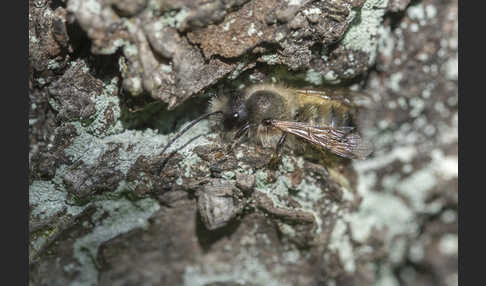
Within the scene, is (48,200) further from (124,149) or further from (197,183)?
(197,183)

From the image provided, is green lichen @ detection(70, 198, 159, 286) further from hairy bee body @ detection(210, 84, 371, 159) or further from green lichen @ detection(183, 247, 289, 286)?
hairy bee body @ detection(210, 84, 371, 159)

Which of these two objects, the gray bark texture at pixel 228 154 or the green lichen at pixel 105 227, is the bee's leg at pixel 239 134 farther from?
the green lichen at pixel 105 227

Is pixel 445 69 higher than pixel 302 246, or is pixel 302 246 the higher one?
pixel 445 69

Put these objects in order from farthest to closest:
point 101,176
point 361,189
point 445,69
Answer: point 361,189 < point 445,69 < point 101,176

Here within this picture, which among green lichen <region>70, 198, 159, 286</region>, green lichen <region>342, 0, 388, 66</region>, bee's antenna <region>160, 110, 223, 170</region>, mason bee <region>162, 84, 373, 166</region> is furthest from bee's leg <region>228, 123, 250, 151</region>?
green lichen <region>342, 0, 388, 66</region>

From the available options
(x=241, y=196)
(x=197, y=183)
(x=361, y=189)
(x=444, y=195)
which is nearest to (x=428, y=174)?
(x=444, y=195)

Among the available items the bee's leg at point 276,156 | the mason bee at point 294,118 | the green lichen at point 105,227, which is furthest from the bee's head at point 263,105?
the green lichen at point 105,227
